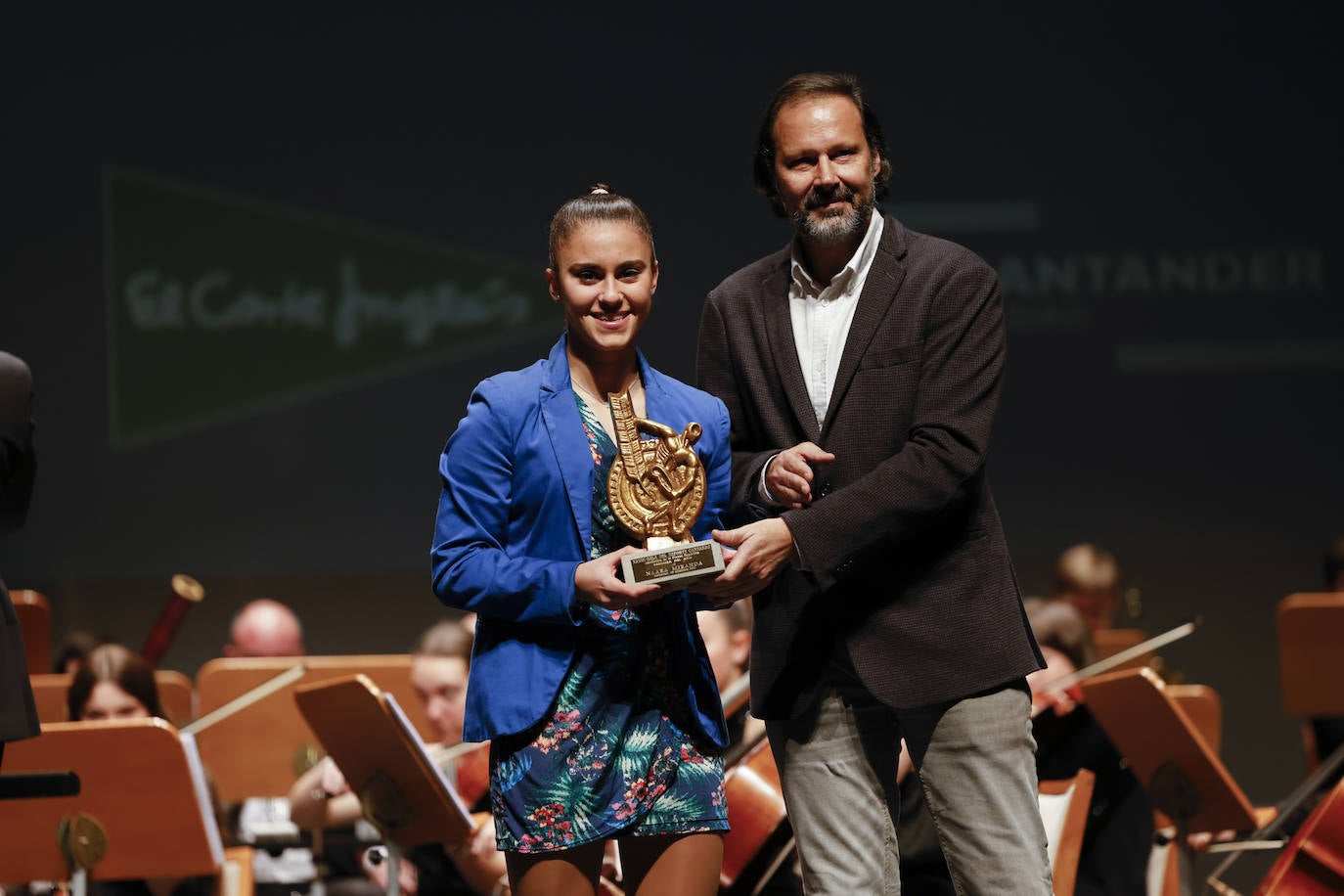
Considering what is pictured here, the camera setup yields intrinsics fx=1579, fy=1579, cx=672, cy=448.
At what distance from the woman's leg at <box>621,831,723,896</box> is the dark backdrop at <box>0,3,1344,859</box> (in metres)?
4.32

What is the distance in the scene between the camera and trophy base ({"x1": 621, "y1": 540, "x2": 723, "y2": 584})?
6.38 ft

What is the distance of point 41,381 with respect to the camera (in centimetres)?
643

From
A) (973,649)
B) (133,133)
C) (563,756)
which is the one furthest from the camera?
(133,133)

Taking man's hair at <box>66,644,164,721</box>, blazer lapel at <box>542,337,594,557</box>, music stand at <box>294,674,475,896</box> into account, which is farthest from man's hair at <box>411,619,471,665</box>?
blazer lapel at <box>542,337,594,557</box>

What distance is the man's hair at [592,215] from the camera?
209 cm

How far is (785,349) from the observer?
7.61ft

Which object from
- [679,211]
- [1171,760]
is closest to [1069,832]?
[1171,760]

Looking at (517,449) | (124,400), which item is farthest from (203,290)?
(517,449)

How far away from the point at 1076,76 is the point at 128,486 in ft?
13.8

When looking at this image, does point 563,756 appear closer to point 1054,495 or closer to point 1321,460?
point 1054,495

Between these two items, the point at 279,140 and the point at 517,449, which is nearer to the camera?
the point at 517,449

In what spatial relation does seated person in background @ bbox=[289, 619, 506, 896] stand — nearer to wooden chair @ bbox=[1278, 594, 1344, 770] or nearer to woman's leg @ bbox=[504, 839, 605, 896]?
woman's leg @ bbox=[504, 839, 605, 896]

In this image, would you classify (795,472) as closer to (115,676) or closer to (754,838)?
(754,838)

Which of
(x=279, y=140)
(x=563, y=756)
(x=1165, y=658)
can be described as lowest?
(x=1165, y=658)
